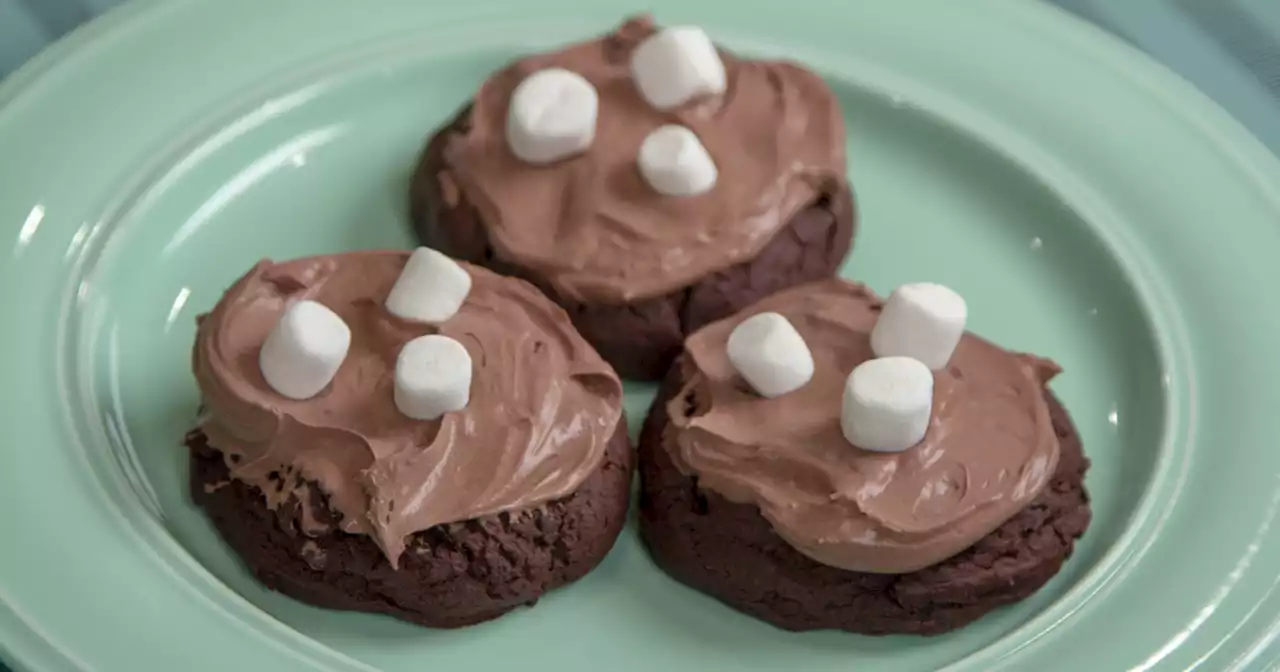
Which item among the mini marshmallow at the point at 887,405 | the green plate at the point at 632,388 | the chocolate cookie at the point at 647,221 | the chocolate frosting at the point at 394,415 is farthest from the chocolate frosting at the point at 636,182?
the mini marshmallow at the point at 887,405

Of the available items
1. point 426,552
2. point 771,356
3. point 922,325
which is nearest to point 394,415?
point 426,552

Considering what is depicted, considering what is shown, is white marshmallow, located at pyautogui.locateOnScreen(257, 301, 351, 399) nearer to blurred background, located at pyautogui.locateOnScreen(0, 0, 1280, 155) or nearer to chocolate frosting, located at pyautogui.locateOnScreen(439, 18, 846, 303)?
chocolate frosting, located at pyautogui.locateOnScreen(439, 18, 846, 303)

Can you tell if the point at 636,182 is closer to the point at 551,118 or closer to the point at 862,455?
the point at 551,118

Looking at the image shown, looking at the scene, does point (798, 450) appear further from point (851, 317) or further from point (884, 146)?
point (884, 146)

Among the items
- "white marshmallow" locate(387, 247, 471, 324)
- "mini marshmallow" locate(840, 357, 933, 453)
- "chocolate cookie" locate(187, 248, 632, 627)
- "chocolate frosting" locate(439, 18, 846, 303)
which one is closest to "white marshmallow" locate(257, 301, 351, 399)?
"chocolate cookie" locate(187, 248, 632, 627)

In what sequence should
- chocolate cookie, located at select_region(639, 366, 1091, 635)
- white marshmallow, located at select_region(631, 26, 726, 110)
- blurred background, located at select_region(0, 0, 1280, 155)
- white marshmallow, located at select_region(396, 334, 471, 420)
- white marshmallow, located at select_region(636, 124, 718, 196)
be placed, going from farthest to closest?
1. blurred background, located at select_region(0, 0, 1280, 155)
2. white marshmallow, located at select_region(631, 26, 726, 110)
3. white marshmallow, located at select_region(636, 124, 718, 196)
4. chocolate cookie, located at select_region(639, 366, 1091, 635)
5. white marshmallow, located at select_region(396, 334, 471, 420)

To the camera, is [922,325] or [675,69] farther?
[675,69]
